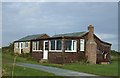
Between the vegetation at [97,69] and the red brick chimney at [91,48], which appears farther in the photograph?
the red brick chimney at [91,48]

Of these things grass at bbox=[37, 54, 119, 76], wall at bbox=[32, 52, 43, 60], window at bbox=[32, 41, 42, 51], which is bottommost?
grass at bbox=[37, 54, 119, 76]

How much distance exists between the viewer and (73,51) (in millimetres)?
37844

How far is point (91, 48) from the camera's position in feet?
128

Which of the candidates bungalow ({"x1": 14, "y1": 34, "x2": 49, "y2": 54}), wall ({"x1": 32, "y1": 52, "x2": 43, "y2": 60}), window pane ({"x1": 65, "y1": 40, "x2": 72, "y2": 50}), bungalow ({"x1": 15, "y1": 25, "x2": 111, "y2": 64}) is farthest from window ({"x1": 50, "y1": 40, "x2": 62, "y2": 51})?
bungalow ({"x1": 14, "y1": 34, "x2": 49, "y2": 54})

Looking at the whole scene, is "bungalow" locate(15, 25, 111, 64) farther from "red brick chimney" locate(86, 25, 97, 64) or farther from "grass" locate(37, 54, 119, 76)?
"grass" locate(37, 54, 119, 76)

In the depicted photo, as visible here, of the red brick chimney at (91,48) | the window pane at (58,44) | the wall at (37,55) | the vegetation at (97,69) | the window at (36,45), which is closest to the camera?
the vegetation at (97,69)

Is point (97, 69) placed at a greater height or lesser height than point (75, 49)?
lesser

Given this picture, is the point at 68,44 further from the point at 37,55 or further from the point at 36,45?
the point at 36,45

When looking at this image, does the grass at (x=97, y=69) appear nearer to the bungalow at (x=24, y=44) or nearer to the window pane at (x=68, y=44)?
the window pane at (x=68, y=44)

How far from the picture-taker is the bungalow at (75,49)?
37.3m

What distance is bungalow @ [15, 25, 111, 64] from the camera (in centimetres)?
3734

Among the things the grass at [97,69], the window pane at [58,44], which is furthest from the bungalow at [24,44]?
the grass at [97,69]

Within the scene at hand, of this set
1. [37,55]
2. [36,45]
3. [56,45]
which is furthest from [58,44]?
[36,45]

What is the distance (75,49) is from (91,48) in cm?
241
